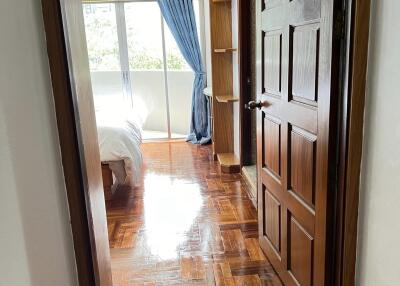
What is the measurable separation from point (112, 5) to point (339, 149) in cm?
476

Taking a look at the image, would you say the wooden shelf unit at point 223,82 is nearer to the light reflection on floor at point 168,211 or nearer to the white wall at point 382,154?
the light reflection on floor at point 168,211

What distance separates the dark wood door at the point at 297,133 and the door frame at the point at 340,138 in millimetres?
83

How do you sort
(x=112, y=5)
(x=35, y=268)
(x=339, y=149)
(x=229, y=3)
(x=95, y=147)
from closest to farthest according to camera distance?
(x=35, y=268), (x=339, y=149), (x=95, y=147), (x=229, y=3), (x=112, y=5)

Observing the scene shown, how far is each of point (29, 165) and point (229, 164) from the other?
10.3 feet

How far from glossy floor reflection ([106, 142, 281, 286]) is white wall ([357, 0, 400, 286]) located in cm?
105

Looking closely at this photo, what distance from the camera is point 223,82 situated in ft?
14.4

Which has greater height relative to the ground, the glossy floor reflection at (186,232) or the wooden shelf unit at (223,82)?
the wooden shelf unit at (223,82)

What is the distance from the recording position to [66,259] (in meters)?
1.25

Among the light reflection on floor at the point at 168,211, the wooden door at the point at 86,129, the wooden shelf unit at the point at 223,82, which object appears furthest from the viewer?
the wooden shelf unit at the point at 223,82

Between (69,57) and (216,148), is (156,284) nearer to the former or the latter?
(69,57)

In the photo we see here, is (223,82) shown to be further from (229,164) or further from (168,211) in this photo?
(168,211)

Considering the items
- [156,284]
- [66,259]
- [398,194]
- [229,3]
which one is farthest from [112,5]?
[398,194]

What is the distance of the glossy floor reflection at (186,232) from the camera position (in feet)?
7.18

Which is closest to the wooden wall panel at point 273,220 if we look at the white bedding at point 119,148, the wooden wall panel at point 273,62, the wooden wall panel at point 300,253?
the wooden wall panel at point 300,253
